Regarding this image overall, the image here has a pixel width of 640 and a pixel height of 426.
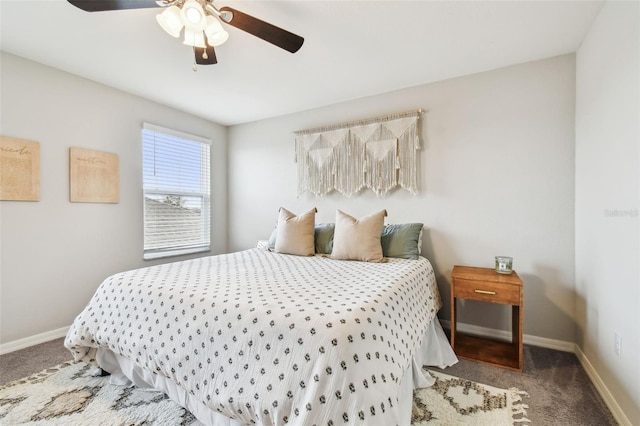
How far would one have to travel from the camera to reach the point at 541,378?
186 centimetres

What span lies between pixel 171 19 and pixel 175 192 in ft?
7.79

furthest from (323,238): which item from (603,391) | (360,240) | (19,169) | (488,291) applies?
(19,169)

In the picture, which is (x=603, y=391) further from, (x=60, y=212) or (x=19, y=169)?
(x=19, y=169)

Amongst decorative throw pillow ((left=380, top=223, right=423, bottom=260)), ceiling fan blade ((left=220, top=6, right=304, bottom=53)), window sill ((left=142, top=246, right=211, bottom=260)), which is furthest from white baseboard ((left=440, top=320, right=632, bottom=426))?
window sill ((left=142, top=246, right=211, bottom=260))

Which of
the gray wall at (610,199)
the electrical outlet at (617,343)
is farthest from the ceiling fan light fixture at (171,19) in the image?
the electrical outlet at (617,343)

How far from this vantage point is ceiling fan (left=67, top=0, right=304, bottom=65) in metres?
1.41

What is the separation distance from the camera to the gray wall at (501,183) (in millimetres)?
2264

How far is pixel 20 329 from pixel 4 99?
1.89 m

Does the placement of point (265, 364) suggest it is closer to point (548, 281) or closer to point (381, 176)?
point (381, 176)

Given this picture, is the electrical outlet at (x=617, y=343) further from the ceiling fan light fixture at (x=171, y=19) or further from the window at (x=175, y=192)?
the window at (x=175, y=192)

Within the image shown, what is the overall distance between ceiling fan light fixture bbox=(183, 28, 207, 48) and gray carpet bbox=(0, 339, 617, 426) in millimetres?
2487

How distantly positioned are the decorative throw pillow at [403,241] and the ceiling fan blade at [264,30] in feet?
5.72

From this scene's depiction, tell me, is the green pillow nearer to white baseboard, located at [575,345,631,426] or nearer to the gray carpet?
the gray carpet

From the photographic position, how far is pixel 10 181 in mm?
2234
